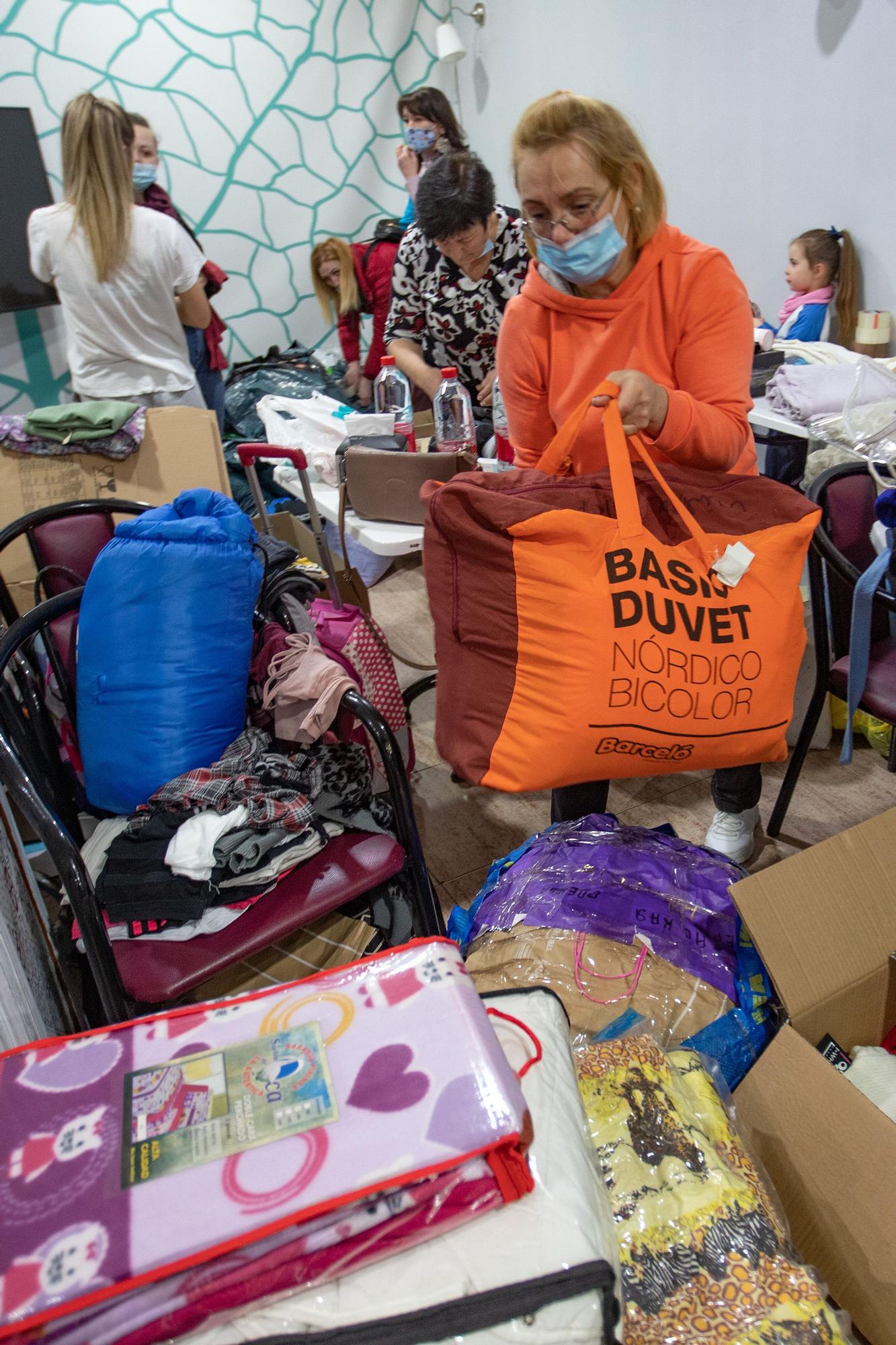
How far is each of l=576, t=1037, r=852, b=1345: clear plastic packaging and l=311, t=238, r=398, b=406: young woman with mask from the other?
304cm

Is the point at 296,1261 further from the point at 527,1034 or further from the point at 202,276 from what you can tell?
the point at 202,276

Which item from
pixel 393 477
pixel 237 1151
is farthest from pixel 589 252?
pixel 237 1151

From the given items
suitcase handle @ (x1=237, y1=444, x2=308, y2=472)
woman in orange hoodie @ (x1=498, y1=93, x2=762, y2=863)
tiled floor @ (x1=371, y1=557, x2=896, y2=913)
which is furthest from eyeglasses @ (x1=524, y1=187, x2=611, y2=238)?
tiled floor @ (x1=371, y1=557, x2=896, y2=913)

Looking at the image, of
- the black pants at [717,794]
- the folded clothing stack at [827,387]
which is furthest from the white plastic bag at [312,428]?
the folded clothing stack at [827,387]

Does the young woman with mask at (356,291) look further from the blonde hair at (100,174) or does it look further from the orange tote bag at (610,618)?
the orange tote bag at (610,618)

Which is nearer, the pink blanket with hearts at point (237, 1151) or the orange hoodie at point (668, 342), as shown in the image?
the pink blanket with hearts at point (237, 1151)

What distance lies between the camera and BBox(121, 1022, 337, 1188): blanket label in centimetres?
60

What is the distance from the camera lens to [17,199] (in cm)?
408

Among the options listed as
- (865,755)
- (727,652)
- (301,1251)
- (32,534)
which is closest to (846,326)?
(865,755)

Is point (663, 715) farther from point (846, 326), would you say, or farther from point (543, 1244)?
point (846, 326)

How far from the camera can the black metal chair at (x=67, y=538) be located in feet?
5.97

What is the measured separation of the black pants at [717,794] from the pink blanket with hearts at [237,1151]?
0.93 meters

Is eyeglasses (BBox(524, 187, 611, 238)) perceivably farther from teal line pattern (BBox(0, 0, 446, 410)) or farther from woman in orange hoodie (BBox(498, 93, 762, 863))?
teal line pattern (BBox(0, 0, 446, 410))

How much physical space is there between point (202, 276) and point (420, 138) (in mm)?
1051
